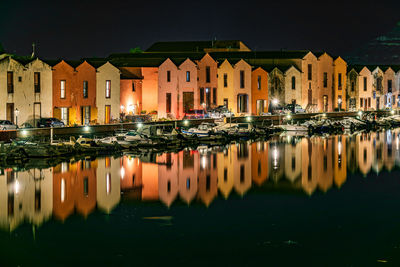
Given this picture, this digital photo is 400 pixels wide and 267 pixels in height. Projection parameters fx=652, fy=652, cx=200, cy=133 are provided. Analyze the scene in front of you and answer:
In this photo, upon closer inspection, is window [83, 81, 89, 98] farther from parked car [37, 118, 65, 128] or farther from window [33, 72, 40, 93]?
parked car [37, 118, 65, 128]

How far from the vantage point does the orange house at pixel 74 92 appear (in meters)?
57.2

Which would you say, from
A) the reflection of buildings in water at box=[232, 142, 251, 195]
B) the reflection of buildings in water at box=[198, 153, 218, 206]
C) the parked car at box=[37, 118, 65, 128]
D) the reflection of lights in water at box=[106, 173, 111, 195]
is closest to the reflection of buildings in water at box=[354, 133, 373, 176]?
the reflection of buildings in water at box=[232, 142, 251, 195]

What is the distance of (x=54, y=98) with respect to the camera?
56781 mm

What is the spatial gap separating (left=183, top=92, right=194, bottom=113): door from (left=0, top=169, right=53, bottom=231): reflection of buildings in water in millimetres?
34605

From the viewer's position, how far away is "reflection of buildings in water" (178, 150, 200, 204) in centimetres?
2967

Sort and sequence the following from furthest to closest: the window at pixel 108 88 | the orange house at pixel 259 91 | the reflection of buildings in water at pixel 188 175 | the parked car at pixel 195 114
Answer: the orange house at pixel 259 91 → the parked car at pixel 195 114 → the window at pixel 108 88 → the reflection of buildings in water at pixel 188 175

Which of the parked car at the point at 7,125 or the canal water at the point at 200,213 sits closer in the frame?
the canal water at the point at 200,213

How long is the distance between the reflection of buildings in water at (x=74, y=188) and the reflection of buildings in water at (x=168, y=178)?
3.13 m

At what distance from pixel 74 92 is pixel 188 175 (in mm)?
25430

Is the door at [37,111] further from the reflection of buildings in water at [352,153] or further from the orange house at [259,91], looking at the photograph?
the orange house at [259,91]

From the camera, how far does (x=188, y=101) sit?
69.8 m

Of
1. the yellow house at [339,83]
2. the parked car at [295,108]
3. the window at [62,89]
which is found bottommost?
the parked car at [295,108]

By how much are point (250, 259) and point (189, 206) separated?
7.98 m

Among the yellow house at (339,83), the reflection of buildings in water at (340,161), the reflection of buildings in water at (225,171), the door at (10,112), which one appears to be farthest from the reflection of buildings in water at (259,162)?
the yellow house at (339,83)
